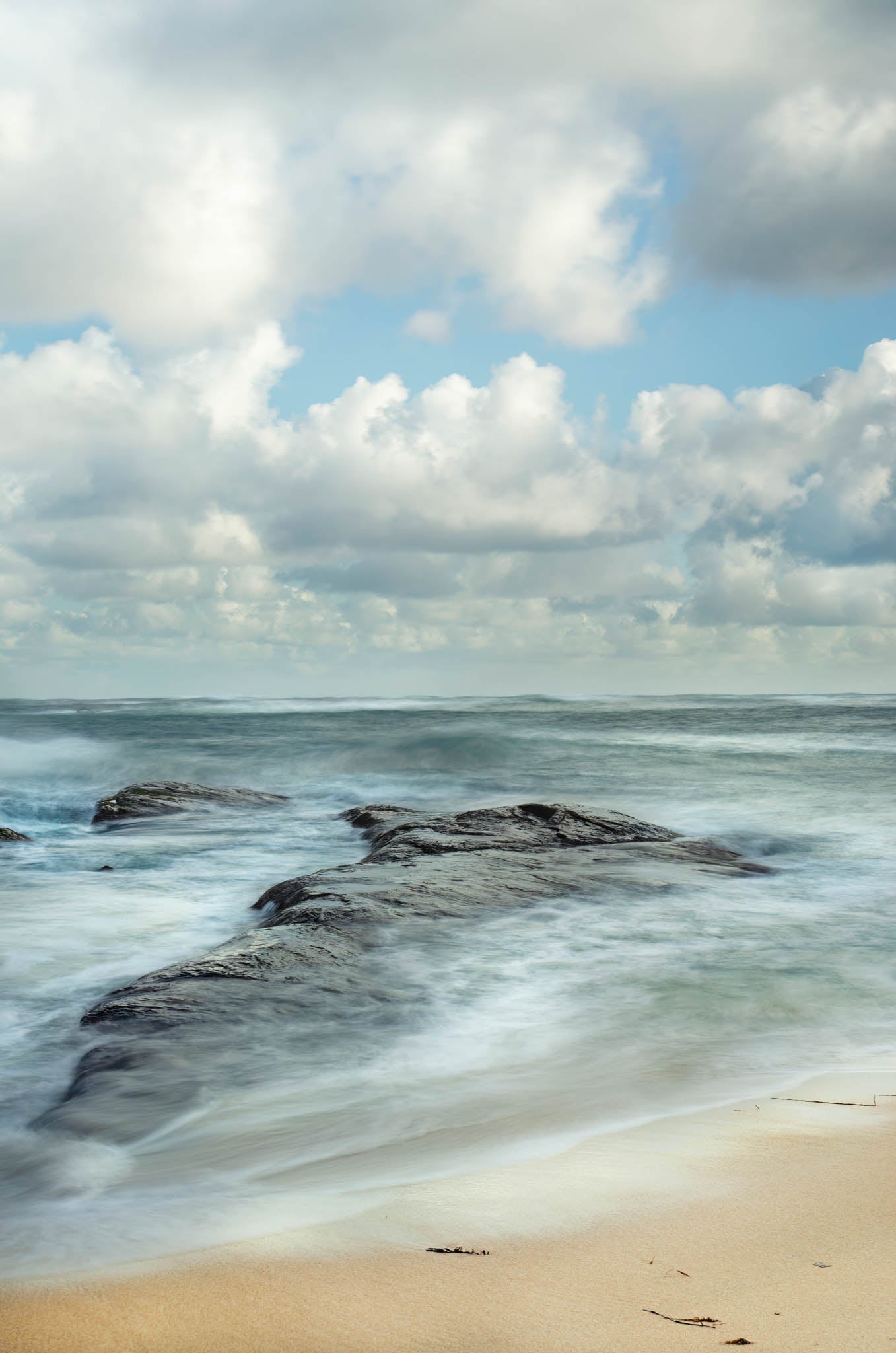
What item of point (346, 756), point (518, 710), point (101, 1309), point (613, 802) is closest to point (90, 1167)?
point (101, 1309)

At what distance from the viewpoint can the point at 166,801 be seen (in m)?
14.6

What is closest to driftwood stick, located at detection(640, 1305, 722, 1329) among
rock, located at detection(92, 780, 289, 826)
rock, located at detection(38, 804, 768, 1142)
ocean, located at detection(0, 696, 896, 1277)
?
ocean, located at detection(0, 696, 896, 1277)

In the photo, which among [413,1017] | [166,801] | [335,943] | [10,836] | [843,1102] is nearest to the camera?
[843,1102]

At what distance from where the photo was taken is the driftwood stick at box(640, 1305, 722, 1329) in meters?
2.15

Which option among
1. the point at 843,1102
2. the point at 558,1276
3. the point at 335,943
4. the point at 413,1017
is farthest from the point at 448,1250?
the point at 335,943

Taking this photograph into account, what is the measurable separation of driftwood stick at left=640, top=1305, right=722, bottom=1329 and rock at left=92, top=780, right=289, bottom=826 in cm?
1273

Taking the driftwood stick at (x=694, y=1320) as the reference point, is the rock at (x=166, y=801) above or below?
below

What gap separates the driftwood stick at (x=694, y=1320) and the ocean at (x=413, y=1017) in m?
1.10

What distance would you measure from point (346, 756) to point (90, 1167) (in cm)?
2214

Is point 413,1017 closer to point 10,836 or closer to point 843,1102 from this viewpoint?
point 843,1102

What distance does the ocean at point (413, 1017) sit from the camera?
3.25 meters

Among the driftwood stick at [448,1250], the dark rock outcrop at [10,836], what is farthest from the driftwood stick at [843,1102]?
the dark rock outcrop at [10,836]

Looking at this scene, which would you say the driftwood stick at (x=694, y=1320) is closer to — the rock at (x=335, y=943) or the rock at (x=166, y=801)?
the rock at (x=335, y=943)

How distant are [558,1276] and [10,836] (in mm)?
11742
